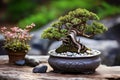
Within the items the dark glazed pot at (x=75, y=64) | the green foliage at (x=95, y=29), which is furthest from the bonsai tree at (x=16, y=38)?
the green foliage at (x=95, y=29)

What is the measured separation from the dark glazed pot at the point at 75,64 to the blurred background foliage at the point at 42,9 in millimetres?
5438

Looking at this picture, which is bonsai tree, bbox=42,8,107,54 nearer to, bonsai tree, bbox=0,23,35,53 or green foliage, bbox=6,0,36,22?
bonsai tree, bbox=0,23,35,53

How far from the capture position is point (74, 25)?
4840 mm

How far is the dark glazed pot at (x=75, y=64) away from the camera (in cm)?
459

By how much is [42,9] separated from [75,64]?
860cm

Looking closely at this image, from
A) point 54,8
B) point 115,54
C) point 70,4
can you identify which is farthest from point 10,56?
point 54,8

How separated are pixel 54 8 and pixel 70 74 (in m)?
8.03

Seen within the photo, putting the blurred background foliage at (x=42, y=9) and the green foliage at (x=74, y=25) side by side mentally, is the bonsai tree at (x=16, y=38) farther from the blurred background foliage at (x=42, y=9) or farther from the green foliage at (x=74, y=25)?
the blurred background foliage at (x=42, y=9)

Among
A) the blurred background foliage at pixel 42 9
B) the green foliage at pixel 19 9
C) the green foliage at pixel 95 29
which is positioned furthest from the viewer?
the green foliage at pixel 19 9

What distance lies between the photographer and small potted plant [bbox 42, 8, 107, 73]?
4.61 meters

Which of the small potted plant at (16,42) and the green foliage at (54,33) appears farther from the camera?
the small potted plant at (16,42)

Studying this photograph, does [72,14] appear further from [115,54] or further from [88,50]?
[115,54]

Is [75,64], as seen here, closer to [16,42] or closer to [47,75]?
[47,75]

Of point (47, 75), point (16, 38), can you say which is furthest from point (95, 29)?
point (16, 38)
